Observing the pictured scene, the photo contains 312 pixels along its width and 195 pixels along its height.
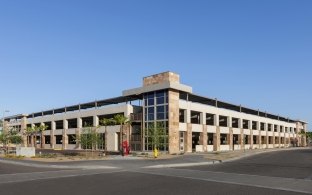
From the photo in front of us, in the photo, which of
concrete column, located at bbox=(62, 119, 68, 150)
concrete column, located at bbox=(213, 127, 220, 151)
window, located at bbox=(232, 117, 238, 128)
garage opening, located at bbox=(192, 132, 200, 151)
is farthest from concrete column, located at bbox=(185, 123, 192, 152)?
concrete column, located at bbox=(62, 119, 68, 150)

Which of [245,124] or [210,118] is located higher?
[210,118]

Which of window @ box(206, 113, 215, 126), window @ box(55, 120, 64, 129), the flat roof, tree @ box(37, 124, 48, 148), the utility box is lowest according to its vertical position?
the utility box

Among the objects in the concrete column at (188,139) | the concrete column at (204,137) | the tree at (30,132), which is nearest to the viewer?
the concrete column at (188,139)

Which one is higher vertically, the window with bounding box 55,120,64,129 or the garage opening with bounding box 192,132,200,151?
the window with bounding box 55,120,64,129

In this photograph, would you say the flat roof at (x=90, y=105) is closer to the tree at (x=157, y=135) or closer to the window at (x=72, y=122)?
the window at (x=72, y=122)

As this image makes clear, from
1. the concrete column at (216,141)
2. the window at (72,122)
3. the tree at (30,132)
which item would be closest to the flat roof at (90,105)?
the window at (72,122)

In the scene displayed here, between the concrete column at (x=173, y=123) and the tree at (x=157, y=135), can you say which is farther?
the concrete column at (x=173, y=123)

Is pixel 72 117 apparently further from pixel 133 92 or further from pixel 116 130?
pixel 133 92

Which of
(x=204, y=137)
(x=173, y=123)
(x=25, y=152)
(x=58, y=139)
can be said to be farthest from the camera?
(x=58, y=139)

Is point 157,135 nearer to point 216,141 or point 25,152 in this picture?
point 25,152

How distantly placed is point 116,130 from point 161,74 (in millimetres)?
16077

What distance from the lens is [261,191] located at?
1694 centimetres

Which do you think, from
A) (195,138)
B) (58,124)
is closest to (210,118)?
(195,138)

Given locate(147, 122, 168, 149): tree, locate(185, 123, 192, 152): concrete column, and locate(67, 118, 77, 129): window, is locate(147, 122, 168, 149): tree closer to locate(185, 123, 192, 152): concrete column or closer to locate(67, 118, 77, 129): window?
locate(185, 123, 192, 152): concrete column
